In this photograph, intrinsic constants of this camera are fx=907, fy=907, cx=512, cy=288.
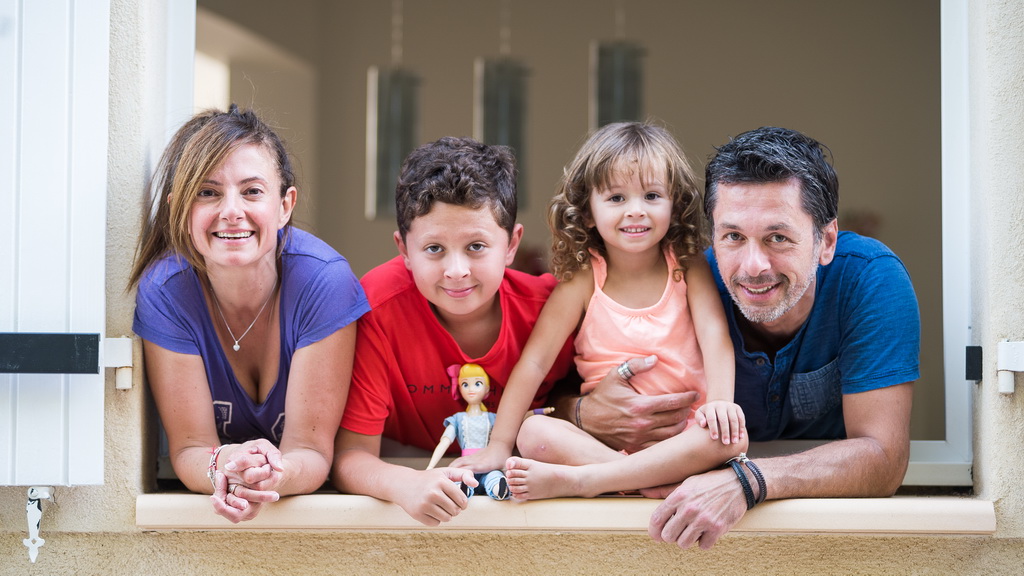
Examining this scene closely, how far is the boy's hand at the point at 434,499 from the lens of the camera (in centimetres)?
222

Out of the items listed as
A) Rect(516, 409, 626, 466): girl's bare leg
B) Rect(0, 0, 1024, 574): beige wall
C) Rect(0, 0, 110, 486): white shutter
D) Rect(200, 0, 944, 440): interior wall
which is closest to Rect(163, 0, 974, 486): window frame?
Rect(0, 0, 1024, 574): beige wall

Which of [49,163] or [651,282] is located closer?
[49,163]

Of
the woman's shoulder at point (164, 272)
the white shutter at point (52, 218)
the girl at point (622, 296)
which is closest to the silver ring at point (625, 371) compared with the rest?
the girl at point (622, 296)

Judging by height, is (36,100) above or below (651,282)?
above

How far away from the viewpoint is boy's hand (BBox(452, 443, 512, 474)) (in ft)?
7.98

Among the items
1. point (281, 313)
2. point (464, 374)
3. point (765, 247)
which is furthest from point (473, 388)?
point (765, 247)

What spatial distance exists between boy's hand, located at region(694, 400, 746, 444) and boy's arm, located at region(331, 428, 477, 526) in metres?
0.61

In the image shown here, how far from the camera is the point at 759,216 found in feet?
7.93

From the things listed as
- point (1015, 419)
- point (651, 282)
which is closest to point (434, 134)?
point (651, 282)

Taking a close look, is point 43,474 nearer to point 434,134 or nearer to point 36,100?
point 36,100

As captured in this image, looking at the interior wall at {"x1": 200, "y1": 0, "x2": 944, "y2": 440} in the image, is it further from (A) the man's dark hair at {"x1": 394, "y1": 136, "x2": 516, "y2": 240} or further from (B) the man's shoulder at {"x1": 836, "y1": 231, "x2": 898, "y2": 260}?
(A) the man's dark hair at {"x1": 394, "y1": 136, "x2": 516, "y2": 240}

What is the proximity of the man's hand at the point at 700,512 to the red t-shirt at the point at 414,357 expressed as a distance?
64 cm

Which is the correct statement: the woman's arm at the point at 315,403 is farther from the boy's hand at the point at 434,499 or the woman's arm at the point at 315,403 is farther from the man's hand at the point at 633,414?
the man's hand at the point at 633,414

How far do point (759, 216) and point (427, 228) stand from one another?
90 centimetres
